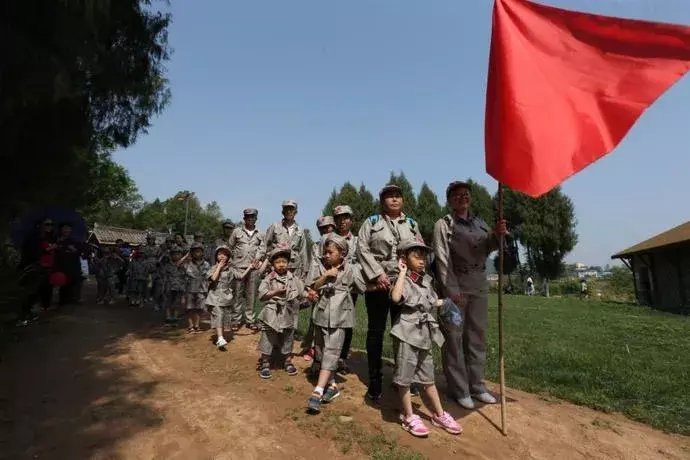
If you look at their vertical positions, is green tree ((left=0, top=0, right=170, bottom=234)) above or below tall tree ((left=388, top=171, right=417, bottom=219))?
below

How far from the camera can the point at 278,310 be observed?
539 centimetres

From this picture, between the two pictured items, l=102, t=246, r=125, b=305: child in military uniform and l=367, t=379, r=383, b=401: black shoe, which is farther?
l=102, t=246, r=125, b=305: child in military uniform

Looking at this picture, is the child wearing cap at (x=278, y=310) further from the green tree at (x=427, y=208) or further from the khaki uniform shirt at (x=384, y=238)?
the green tree at (x=427, y=208)

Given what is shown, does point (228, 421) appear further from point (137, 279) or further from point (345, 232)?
point (137, 279)

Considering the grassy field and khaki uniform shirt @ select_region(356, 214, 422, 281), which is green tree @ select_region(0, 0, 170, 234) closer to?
khaki uniform shirt @ select_region(356, 214, 422, 281)

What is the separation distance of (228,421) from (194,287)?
447cm

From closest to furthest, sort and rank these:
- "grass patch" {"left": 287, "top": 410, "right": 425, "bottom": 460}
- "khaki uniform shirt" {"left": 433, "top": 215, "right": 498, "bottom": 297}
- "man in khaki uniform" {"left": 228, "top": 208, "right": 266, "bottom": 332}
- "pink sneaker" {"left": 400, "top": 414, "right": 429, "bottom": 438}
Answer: "grass patch" {"left": 287, "top": 410, "right": 425, "bottom": 460} → "pink sneaker" {"left": 400, "top": 414, "right": 429, "bottom": 438} → "khaki uniform shirt" {"left": 433, "top": 215, "right": 498, "bottom": 297} → "man in khaki uniform" {"left": 228, "top": 208, "right": 266, "bottom": 332}

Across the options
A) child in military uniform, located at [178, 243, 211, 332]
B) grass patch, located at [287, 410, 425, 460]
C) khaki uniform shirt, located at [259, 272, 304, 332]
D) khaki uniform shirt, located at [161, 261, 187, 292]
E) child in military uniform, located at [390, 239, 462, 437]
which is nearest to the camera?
grass patch, located at [287, 410, 425, 460]

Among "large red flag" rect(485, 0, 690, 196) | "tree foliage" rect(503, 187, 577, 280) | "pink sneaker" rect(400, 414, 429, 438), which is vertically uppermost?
"tree foliage" rect(503, 187, 577, 280)

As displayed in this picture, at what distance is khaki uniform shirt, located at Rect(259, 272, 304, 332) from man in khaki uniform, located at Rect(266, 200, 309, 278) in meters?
1.55

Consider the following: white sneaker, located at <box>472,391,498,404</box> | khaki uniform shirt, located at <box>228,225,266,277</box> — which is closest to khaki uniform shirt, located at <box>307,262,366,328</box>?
white sneaker, located at <box>472,391,498,404</box>

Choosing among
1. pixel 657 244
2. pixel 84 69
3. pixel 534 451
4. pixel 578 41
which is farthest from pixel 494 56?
pixel 657 244

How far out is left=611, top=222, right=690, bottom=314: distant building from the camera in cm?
2084

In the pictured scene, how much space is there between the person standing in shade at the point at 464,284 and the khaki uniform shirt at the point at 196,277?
5.09 metres
